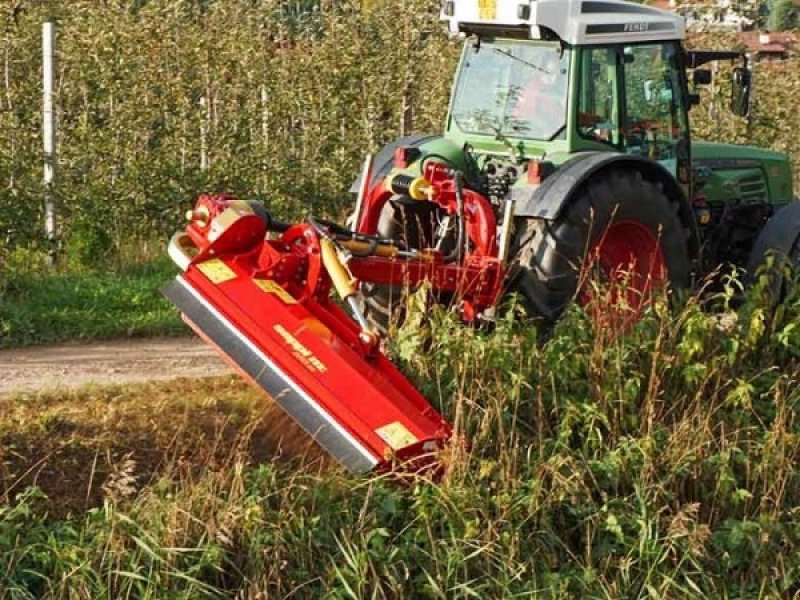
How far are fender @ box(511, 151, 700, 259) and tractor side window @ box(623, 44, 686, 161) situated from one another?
1.36 feet

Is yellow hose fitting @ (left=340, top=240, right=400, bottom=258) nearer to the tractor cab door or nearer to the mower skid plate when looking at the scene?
the mower skid plate

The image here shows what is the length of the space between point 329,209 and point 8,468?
6613 millimetres

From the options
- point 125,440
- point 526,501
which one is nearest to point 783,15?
point 526,501

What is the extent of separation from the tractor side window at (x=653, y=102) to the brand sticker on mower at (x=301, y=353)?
283 centimetres

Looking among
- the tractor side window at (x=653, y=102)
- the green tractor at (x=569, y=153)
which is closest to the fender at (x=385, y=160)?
the green tractor at (x=569, y=153)

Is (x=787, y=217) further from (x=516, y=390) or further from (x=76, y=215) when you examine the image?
(x=76, y=215)

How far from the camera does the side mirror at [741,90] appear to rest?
29.8 ft

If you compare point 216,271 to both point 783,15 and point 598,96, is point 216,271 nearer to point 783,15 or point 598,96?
point 598,96

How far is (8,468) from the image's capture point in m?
6.18

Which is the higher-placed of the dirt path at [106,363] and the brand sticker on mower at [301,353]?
the brand sticker on mower at [301,353]

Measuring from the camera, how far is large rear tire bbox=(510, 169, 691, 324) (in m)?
7.65

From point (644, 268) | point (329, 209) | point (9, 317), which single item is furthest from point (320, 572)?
point (329, 209)

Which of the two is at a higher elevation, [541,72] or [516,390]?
[541,72]

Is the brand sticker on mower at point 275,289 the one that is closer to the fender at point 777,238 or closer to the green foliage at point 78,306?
the green foliage at point 78,306
